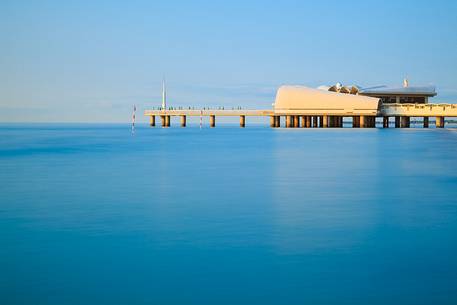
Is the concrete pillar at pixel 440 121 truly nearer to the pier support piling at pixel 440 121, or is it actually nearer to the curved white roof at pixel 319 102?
the pier support piling at pixel 440 121

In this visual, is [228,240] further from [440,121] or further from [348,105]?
[440,121]

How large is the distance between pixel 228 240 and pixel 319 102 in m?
65.6

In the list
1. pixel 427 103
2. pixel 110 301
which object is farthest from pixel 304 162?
pixel 427 103

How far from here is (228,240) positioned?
10.0 meters

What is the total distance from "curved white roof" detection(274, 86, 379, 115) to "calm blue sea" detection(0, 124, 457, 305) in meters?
54.2

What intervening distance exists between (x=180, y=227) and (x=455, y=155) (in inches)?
895

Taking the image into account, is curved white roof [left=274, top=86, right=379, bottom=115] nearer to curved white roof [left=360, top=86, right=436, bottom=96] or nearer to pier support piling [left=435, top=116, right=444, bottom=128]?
curved white roof [left=360, top=86, right=436, bottom=96]

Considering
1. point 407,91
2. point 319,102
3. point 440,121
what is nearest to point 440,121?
point 440,121

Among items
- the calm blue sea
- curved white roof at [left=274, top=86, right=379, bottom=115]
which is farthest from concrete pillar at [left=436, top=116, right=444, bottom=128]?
the calm blue sea

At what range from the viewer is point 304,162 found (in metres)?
Result: 26.9

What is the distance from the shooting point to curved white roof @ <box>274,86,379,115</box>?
73.4 m

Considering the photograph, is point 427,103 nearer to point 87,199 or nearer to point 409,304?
point 87,199

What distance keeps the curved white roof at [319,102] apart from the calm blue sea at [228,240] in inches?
2134

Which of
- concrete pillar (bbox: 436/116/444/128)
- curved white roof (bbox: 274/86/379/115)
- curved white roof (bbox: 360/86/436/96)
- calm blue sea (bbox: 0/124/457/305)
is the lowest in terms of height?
calm blue sea (bbox: 0/124/457/305)
